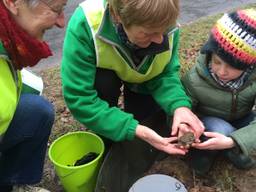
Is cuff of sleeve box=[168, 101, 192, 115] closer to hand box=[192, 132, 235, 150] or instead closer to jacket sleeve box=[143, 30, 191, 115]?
jacket sleeve box=[143, 30, 191, 115]

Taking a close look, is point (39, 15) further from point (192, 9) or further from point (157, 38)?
point (192, 9)

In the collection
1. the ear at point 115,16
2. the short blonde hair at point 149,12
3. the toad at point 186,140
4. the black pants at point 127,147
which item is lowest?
the black pants at point 127,147

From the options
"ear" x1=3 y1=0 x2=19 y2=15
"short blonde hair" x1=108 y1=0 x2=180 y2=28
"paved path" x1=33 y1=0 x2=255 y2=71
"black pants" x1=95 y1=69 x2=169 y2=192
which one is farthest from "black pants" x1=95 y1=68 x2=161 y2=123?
"paved path" x1=33 y1=0 x2=255 y2=71

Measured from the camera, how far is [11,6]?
60.3 inches

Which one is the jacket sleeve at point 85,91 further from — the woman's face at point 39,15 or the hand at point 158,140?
the woman's face at point 39,15

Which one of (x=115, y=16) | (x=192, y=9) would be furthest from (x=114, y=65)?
(x=192, y=9)

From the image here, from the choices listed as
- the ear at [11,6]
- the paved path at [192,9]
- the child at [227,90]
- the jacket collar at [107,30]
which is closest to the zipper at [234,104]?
the child at [227,90]

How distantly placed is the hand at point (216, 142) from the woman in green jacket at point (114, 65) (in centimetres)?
6

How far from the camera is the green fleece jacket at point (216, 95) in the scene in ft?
7.27

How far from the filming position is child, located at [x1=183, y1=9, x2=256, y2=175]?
6.49 ft

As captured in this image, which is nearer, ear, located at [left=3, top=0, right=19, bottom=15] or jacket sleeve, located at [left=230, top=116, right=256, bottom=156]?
ear, located at [left=3, top=0, right=19, bottom=15]

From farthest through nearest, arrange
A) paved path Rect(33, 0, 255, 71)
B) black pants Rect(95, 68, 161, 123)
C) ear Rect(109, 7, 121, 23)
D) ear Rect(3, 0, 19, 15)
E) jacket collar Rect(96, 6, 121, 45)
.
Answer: paved path Rect(33, 0, 255, 71), black pants Rect(95, 68, 161, 123), jacket collar Rect(96, 6, 121, 45), ear Rect(109, 7, 121, 23), ear Rect(3, 0, 19, 15)

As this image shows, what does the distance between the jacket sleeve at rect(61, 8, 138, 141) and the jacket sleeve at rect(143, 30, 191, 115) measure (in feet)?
0.88

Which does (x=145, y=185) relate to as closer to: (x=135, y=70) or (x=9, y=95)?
(x=135, y=70)
